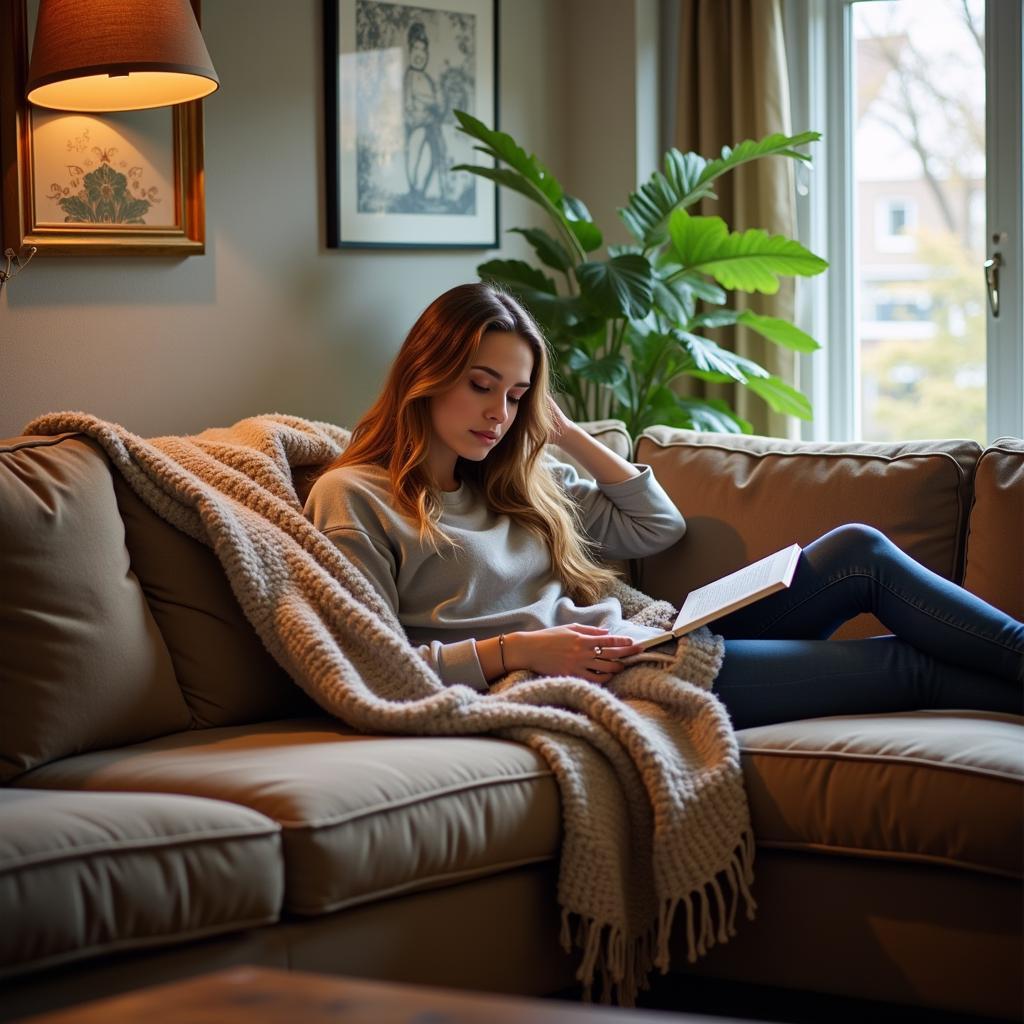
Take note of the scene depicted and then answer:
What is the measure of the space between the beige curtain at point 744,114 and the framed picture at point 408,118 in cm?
59

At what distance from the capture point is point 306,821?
5.74ft

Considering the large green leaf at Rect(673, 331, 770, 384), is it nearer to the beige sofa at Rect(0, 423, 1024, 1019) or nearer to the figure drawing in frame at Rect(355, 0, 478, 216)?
the figure drawing in frame at Rect(355, 0, 478, 216)

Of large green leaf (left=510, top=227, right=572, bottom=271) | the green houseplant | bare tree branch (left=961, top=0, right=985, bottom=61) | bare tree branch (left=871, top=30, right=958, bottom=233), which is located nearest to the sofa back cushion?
the green houseplant

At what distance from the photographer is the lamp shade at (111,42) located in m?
2.49

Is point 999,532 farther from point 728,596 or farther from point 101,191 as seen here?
point 101,191

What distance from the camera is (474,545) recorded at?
8.01 feet

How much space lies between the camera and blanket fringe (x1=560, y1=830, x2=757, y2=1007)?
1.98m

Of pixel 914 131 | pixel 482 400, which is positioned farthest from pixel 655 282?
pixel 482 400

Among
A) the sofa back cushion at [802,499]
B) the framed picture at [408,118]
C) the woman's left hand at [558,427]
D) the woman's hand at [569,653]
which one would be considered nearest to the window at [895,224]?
the framed picture at [408,118]

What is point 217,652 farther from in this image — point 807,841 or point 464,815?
point 807,841

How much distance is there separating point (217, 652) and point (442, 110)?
188 cm

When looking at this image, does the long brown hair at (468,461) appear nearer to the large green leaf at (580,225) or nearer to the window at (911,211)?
the large green leaf at (580,225)

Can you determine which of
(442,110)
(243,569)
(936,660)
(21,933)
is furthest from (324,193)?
(21,933)

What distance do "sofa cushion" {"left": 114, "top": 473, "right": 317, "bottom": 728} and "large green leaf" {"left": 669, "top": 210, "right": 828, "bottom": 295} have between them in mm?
1631
